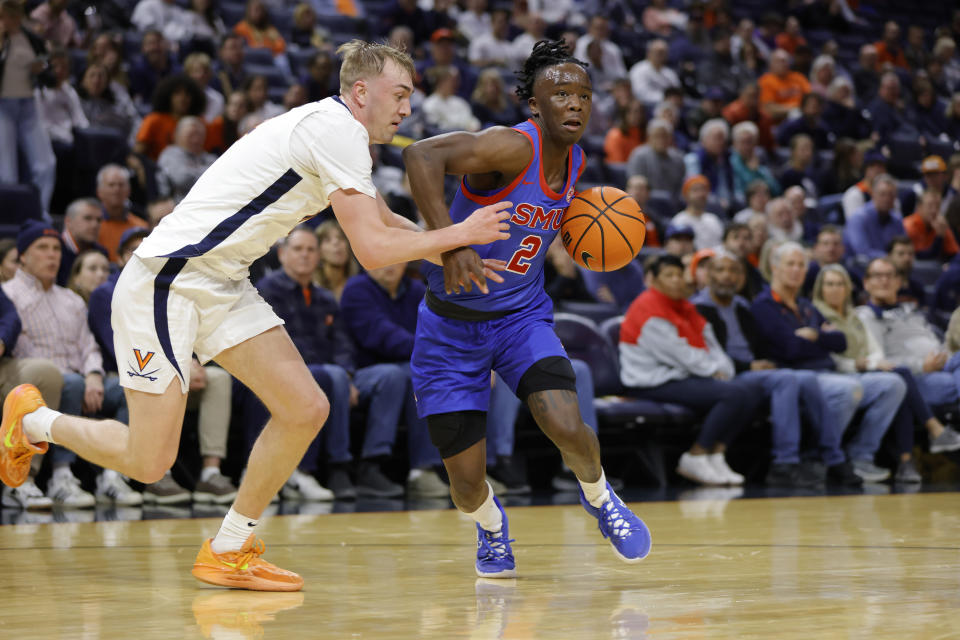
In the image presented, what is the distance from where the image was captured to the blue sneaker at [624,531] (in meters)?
4.04

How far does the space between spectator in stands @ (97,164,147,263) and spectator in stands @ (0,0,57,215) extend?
1.36 ft

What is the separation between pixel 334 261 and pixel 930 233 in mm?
6793

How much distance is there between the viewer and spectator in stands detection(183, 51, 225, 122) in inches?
392

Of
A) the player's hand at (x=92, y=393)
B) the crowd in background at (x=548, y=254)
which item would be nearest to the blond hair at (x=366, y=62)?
the crowd in background at (x=548, y=254)

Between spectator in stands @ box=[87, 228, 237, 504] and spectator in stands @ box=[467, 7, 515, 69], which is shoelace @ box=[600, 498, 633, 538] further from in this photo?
spectator in stands @ box=[467, 7, 515, 69]

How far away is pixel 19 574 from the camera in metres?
4.12

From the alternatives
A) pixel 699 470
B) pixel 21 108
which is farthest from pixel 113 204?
pixel 699 470

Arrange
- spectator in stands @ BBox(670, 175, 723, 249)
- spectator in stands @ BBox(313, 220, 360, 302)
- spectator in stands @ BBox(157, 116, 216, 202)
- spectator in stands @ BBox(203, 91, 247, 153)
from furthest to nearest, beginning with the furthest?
1. spectator in stands @ BBox(670, 175, 723, 249)
2. spectator in stands @ BBox(203, 91, 247, 153)
3. spectator in stands @ BBox(157, 116, 216, 202)
4. spectator in stands @ BBox(313, 220, 360, 302)

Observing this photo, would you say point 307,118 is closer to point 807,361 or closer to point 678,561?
point 678,561

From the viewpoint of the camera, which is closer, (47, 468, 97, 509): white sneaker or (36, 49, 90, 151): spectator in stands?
(47, 468, 97, 509): white sneaker

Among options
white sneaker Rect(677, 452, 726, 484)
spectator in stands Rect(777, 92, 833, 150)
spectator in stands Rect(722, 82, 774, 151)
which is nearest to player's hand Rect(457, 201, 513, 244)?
white sneaker Rect(677, 452, 726, 484)

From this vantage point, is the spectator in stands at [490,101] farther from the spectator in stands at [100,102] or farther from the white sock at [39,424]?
the white sock at [39,424]

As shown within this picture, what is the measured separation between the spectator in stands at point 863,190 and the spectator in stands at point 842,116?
1619mm

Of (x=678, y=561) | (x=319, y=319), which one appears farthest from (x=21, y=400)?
(x=319, y=319)
